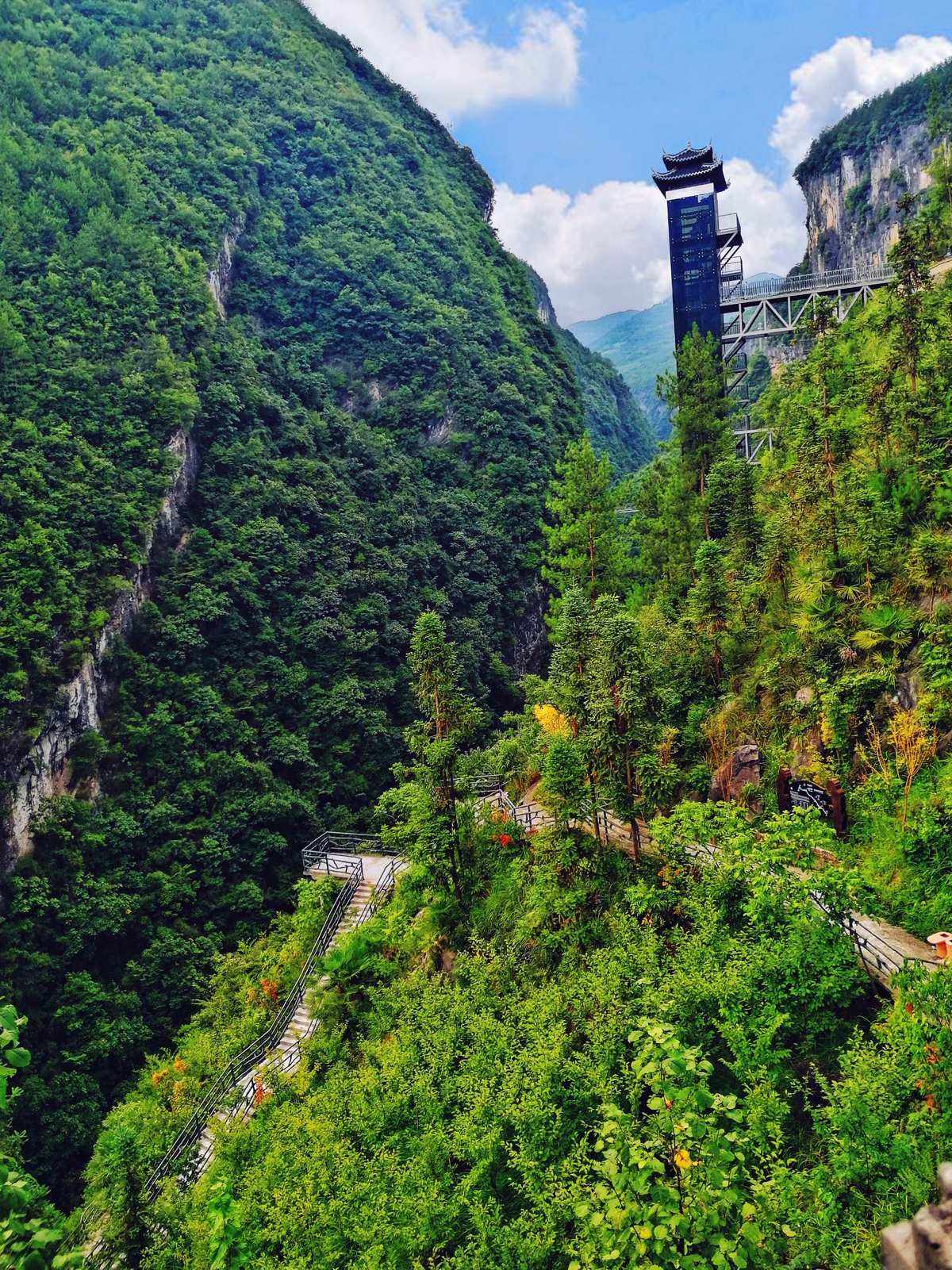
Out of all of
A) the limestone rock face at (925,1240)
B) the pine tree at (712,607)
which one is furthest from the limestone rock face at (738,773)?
the limestone rock face at (925,1240)

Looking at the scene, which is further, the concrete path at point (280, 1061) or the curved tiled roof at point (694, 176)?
the curved tiled roof at point (694, 176)

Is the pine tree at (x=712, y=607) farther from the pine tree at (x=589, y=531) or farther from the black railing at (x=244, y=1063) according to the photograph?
the black railing at (x=244, y=1063)

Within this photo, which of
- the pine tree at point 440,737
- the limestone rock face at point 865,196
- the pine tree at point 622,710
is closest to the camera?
the pine tree at point 622,710

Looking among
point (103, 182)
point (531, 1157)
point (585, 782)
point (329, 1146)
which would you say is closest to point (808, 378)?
point (585, 782)

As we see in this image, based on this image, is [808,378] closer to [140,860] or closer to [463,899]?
[463,899]

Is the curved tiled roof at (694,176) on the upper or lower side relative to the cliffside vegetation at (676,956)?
upper

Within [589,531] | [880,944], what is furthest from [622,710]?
[589,531]
